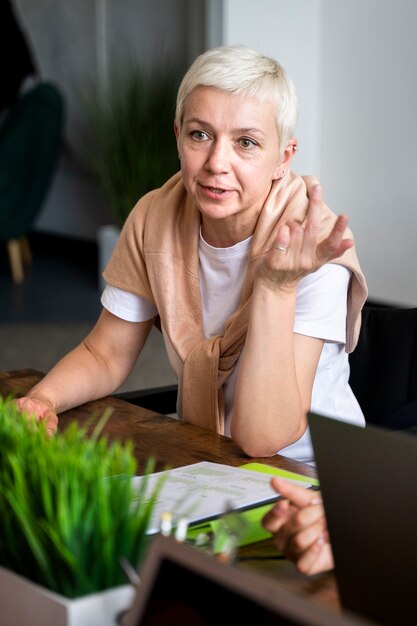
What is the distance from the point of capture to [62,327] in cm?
570

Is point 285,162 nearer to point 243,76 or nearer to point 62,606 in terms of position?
point 243,76

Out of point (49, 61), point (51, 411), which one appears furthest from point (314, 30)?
point (51, 411)

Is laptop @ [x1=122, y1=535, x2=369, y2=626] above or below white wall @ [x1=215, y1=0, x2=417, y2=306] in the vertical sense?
above

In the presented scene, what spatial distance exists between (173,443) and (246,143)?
1.81 ft

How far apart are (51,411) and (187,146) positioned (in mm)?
532

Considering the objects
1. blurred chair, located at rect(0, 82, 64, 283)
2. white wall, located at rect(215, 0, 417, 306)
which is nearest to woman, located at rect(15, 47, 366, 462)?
white wall, located at rect(215, 0, 417, 306)

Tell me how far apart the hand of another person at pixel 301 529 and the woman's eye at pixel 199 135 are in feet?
2.80

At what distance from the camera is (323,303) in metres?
1.84

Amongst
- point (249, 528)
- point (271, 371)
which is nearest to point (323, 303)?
point (271, 371)

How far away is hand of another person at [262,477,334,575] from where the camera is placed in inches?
45.1

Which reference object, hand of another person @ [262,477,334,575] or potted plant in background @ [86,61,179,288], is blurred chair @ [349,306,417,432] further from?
potted plant in background @ [86,61,179,288]

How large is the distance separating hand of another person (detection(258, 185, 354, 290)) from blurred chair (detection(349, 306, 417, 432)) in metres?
0.55

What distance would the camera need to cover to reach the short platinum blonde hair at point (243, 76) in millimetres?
1820

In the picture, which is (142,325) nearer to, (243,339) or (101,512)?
(243,339)
